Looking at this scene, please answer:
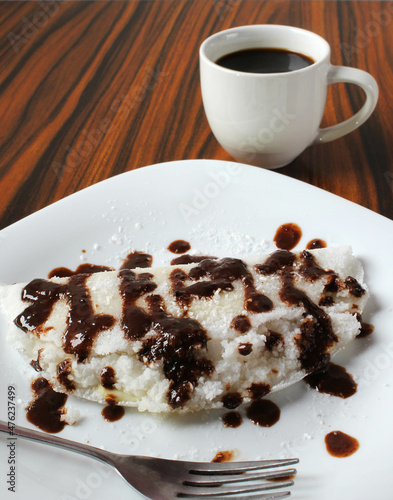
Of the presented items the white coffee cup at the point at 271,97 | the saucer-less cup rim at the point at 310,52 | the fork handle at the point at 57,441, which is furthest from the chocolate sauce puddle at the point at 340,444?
the saucer-less cup rim at the point at 310,52

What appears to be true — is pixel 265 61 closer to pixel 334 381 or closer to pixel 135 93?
pixel 135 93

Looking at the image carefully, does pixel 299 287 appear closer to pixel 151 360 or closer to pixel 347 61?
pixel 151 360

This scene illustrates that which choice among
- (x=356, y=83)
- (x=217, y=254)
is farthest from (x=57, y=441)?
(x=356, y=83)

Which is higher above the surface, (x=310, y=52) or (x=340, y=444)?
(x=310, y=52)

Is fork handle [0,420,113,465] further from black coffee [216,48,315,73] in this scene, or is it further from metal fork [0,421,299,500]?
black coffee [216,48,315,73]

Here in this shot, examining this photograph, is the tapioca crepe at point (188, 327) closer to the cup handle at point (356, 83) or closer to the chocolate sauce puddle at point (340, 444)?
the chocolate sauce puddle at point (340, 444)

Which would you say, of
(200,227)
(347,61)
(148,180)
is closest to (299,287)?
(200,227)
